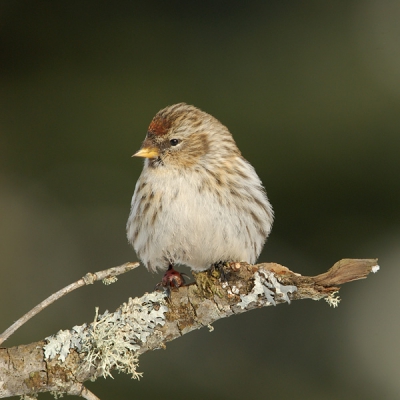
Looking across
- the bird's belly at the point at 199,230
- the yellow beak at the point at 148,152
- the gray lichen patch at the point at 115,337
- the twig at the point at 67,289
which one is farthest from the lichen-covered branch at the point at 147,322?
the yellow beak at the point at 148,152

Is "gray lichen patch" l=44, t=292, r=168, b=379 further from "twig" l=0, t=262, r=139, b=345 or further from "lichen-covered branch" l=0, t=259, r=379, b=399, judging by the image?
"twig" l=0, t=262, r=139, b=345

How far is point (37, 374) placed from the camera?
2.68m

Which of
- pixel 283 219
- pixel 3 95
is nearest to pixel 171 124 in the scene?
pixel 283 219

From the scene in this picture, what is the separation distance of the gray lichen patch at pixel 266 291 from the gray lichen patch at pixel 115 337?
14.6 inches

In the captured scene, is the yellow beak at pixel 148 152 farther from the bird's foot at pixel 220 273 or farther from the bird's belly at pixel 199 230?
the bird's foot at pixel 220 273

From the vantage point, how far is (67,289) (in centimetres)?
249

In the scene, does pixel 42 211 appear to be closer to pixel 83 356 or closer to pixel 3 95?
pixel 3 95

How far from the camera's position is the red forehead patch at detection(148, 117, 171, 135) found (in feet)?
11.7

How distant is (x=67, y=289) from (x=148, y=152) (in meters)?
1.20

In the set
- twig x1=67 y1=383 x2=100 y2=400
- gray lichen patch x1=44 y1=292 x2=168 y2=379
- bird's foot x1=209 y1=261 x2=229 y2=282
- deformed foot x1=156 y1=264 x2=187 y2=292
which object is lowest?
twig x1=67 y1=383 x2=100 y2=400

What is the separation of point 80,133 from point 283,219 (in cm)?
162

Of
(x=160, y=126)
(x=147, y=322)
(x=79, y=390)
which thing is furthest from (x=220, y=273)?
(x=160, y=126)

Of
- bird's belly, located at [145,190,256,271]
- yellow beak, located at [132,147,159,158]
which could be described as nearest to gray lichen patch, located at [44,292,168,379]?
bird's belly, located at [145,190,256,271]

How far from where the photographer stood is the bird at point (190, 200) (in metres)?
3.48
